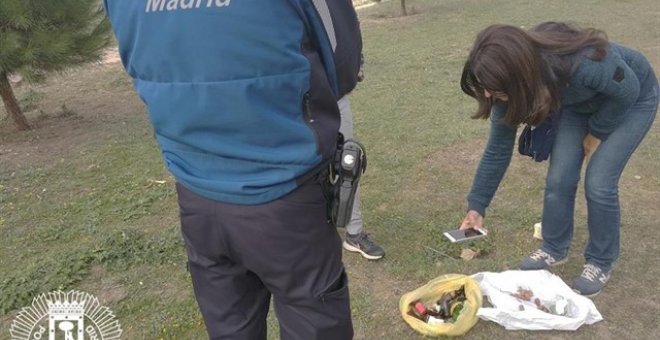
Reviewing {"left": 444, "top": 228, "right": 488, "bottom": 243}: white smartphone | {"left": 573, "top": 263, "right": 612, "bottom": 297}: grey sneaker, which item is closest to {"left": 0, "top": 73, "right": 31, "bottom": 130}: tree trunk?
{"left": 444, "top": 228, "right": 488, "bottom": 243}: white smartphone

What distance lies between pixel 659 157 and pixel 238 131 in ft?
12.8

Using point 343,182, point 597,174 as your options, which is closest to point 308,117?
point 343,182

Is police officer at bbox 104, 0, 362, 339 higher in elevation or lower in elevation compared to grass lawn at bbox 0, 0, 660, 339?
higher

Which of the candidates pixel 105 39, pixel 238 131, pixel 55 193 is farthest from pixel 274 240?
pixel 105 39

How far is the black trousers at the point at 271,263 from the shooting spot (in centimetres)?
151

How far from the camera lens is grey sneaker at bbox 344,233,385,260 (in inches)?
125

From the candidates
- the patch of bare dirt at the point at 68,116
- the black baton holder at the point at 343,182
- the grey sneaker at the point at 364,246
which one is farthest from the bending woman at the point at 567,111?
the patch of bare dirt at the point at 68,116

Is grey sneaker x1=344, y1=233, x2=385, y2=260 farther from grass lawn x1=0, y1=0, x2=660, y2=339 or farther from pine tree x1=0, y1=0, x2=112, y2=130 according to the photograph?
pine tree x1=0, y1=0, x2=112, y2=130

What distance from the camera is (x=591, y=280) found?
273 centimetres

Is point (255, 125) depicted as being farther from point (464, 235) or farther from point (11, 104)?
point (11, 104)

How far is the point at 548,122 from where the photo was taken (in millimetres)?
2650

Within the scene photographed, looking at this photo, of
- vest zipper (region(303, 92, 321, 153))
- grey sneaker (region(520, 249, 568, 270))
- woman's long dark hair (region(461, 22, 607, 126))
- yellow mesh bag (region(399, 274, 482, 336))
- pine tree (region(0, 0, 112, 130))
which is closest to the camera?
vest zipper (region(303, 92, 321, 153))

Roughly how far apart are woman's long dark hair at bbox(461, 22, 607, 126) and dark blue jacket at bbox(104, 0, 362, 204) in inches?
32.6

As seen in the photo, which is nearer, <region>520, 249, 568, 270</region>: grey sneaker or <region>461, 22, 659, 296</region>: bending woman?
<region>461, 22, 659, 296</region>: bending woman
